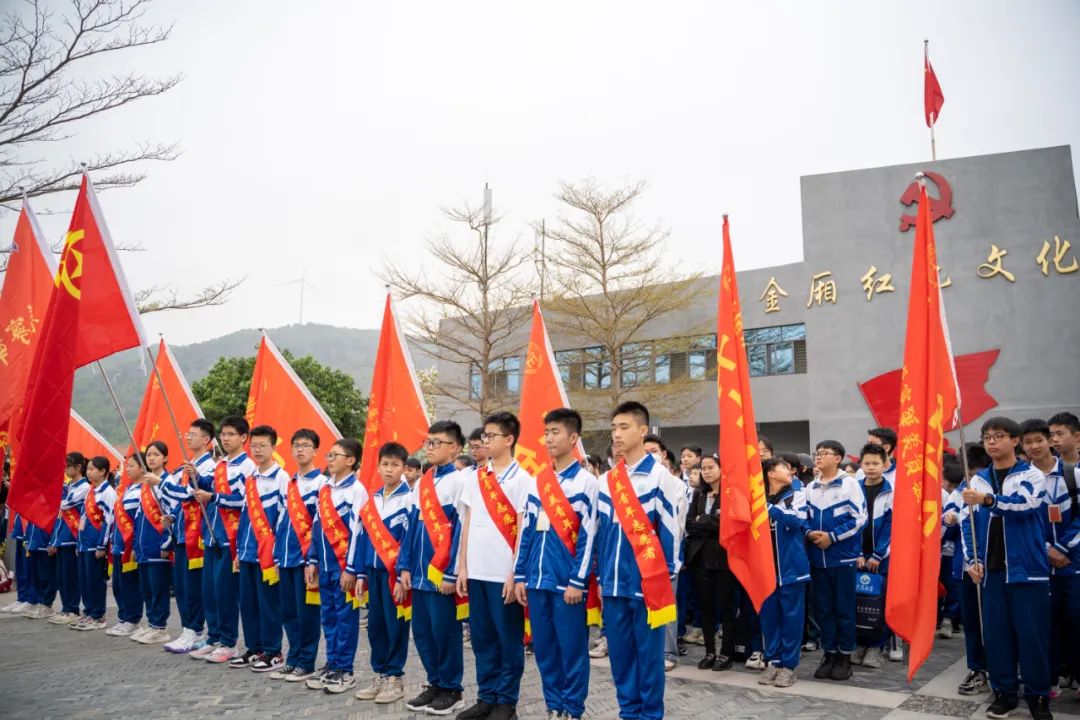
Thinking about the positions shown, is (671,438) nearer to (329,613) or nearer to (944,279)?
(944,279)

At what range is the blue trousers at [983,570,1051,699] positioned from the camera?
5.31 meters

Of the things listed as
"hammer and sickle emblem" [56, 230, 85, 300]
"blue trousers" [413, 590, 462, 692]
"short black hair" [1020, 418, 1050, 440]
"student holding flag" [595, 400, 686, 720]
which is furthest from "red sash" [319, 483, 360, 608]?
"short black hair" [1020, 418, 1050, 440]

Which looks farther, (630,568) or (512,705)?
(512,705)

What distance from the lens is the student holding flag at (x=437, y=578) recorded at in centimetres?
582

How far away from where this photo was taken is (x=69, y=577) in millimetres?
10203

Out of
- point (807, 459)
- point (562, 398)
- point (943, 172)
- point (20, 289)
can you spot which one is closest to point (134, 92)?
point (20, 289)

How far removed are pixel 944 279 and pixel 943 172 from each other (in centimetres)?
282

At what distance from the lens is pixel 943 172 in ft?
69.1

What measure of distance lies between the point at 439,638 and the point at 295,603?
167cm

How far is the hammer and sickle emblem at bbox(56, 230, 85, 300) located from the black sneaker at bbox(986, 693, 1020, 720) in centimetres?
762

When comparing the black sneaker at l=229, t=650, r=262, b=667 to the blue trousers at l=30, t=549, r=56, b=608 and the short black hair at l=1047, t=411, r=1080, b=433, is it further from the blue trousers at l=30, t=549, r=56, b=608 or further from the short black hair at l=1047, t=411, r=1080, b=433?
the short black hair at l=1047, t=411, r=1080, b=433

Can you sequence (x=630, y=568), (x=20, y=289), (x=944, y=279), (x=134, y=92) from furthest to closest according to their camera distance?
(x=944, y=279), (x=134, y=92), (x=20, y=289), (x=630, y=568)

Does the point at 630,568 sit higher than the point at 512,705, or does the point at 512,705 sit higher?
the point at 630,568

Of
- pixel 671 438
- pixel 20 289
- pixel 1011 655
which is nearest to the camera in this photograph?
pixel 1011 655
